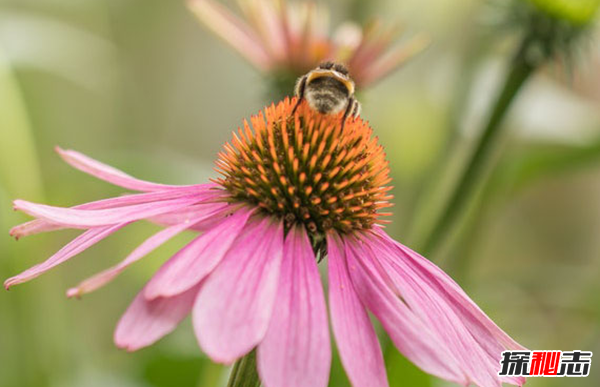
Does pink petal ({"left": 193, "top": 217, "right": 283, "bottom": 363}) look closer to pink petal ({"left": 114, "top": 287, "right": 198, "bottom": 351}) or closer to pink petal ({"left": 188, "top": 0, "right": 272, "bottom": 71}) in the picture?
pink petal ({"left": 114, "top": 287, "right": 198, "bottom": 351})

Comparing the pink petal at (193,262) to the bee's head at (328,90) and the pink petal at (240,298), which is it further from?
the bee's head at (328,90)

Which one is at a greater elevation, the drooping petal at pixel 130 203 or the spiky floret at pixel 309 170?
the spiky floret at pixel 309 170

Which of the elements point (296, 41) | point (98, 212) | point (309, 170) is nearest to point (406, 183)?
point (296, 41)

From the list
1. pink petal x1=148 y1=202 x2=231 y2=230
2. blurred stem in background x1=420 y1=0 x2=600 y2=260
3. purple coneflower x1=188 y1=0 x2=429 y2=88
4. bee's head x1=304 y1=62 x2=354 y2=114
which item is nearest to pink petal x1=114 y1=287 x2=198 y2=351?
pink petal x1=148 y1=202 x2=231 y2=230

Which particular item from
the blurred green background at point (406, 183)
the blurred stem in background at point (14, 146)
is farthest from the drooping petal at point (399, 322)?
the blurred stem in background at point (14, 146)

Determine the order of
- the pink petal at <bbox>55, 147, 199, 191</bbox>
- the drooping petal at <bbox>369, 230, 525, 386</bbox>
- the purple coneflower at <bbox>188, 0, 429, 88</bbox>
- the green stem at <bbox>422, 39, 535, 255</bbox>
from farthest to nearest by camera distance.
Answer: the purple coneflower at <bbox>188, 0, 429, 88</bbox> → the green stem at <bbox>422, 39, 535, 255</bbox> → the pink petal at <bbox>55, 147, 199, 191</bbox> → the drooping petal at <bbox>369, 230, 525, 386</bbox>

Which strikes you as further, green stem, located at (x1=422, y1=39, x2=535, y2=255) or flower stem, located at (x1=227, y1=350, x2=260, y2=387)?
green stem, located at (x1=422, y1=39, x2=535, y2=255)

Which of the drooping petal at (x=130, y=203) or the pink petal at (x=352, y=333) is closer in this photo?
the pink petal at (x=352, y=333)

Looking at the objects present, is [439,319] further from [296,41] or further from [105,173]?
[296,41]
